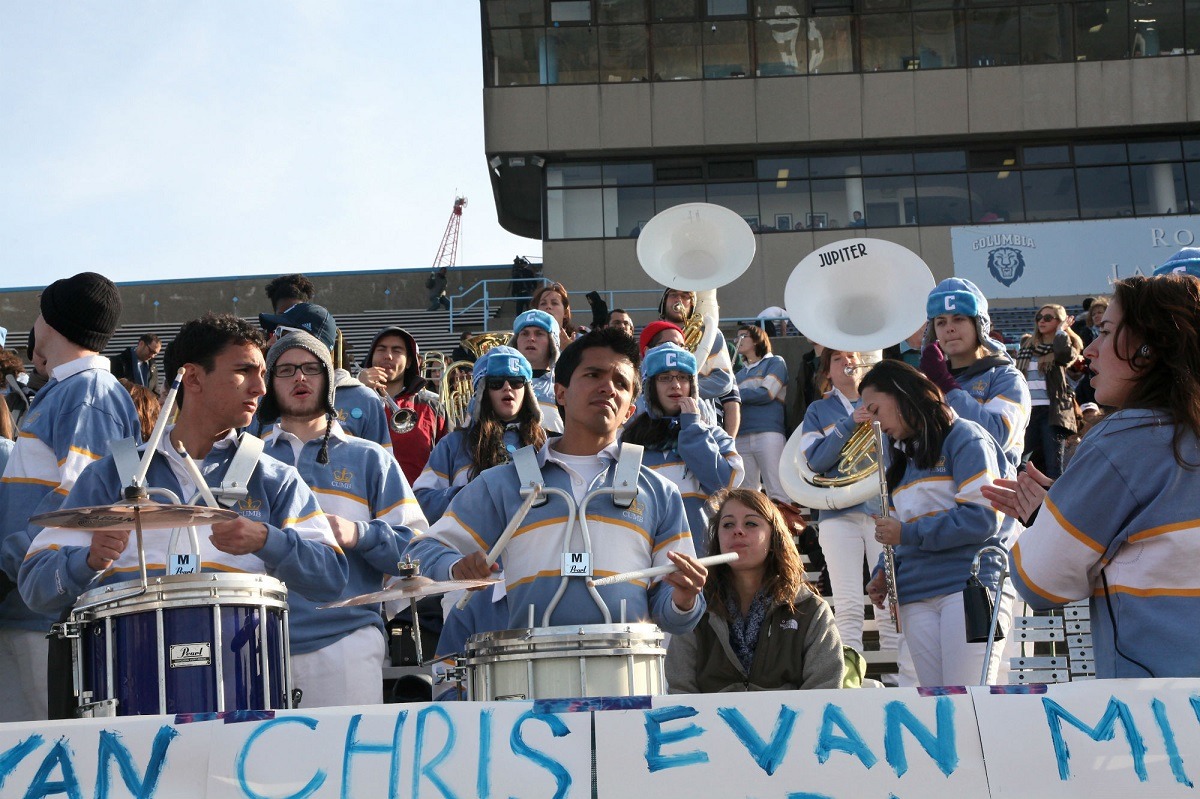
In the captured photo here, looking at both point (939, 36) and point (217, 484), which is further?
point (939, 36)

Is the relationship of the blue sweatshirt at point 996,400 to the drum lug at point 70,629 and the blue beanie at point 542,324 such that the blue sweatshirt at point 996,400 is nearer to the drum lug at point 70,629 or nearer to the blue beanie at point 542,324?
the blue beanie at point 542,324

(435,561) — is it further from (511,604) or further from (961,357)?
(961,357)

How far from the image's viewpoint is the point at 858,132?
27406 millimetres

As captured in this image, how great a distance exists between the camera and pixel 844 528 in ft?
27.3

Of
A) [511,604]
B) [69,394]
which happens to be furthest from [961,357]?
[69,394]

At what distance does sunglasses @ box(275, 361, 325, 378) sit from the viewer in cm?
599

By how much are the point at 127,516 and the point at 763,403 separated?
7628 millimetres

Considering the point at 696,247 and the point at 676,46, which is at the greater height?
the point at 676,46

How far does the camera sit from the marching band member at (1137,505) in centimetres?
359

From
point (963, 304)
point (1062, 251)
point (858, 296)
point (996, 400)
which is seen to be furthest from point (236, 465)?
point (1062, 251)

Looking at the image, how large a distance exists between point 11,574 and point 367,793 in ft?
8.64

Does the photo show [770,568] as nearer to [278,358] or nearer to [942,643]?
[942,643]

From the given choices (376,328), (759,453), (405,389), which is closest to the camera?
(405,389)

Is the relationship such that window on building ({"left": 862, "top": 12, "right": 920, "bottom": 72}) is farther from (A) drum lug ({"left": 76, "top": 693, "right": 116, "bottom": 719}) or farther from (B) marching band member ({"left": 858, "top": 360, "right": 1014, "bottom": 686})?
(A) drum lug ({"left": 76, "top": 693, "right": 116, "bottom": 719})
